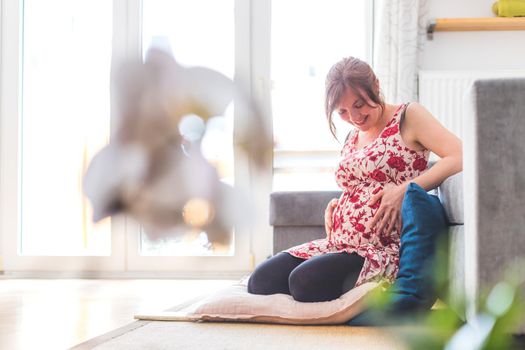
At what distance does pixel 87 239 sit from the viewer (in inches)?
160

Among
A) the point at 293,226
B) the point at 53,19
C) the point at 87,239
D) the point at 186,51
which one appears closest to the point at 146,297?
the point at 293,226

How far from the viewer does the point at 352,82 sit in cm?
206

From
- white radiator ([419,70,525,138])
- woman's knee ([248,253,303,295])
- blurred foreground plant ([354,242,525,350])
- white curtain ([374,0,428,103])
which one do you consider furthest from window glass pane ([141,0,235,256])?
blurred foreground plant ([354,242,525,350])

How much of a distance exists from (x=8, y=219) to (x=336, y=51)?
6.93 feet

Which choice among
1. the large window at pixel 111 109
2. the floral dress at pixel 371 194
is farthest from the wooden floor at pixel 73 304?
the floral dress at pixel 371 194

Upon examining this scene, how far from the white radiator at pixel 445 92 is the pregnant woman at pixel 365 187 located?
149 cm

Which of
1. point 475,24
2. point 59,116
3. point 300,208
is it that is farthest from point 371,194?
point 59,116

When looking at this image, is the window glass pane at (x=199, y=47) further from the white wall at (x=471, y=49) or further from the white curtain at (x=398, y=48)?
the white wall at (x=471, y=49)

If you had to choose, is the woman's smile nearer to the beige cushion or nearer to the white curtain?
the beige cushion

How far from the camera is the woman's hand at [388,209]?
6.42 ft

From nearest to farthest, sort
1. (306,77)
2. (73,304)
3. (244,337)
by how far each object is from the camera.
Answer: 1. (244,337)
2. (73,304)
3. (306,77)

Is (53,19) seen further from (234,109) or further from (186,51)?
(234,109)

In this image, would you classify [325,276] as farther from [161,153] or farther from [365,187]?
[161,153]

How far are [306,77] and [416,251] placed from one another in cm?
224
